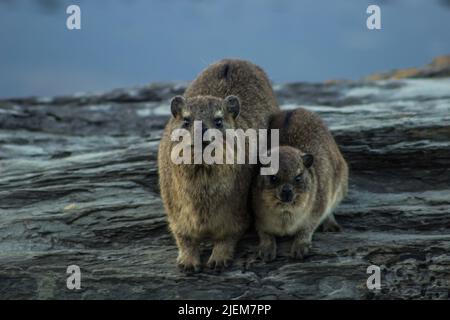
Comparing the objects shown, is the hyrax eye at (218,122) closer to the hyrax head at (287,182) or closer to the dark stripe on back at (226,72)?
the hyrax head at (287,182)

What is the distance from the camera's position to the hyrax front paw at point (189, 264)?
390 inches

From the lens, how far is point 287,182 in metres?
9.84

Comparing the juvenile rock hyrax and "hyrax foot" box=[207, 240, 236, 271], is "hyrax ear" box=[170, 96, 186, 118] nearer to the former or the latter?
the juvenile rock hyrax

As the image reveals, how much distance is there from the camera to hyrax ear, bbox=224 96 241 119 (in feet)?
32.4

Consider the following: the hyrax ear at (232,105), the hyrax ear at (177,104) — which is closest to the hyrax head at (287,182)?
the hyrax ear at (232,105)

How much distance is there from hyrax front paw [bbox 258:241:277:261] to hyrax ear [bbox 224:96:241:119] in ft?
5.69

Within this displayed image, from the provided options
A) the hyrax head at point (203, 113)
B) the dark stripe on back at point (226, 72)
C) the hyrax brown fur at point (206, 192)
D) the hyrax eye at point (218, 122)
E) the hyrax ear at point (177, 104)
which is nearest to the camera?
the hyrax head at point (203, 113)

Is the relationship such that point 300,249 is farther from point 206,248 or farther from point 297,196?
→ point 206,248

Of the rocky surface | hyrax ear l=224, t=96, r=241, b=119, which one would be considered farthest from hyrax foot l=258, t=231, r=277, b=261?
hyrax ear l=224, t=96, r=241, b=119

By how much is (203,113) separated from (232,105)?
71cm

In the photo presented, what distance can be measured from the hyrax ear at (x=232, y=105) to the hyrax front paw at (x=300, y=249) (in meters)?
1.86
